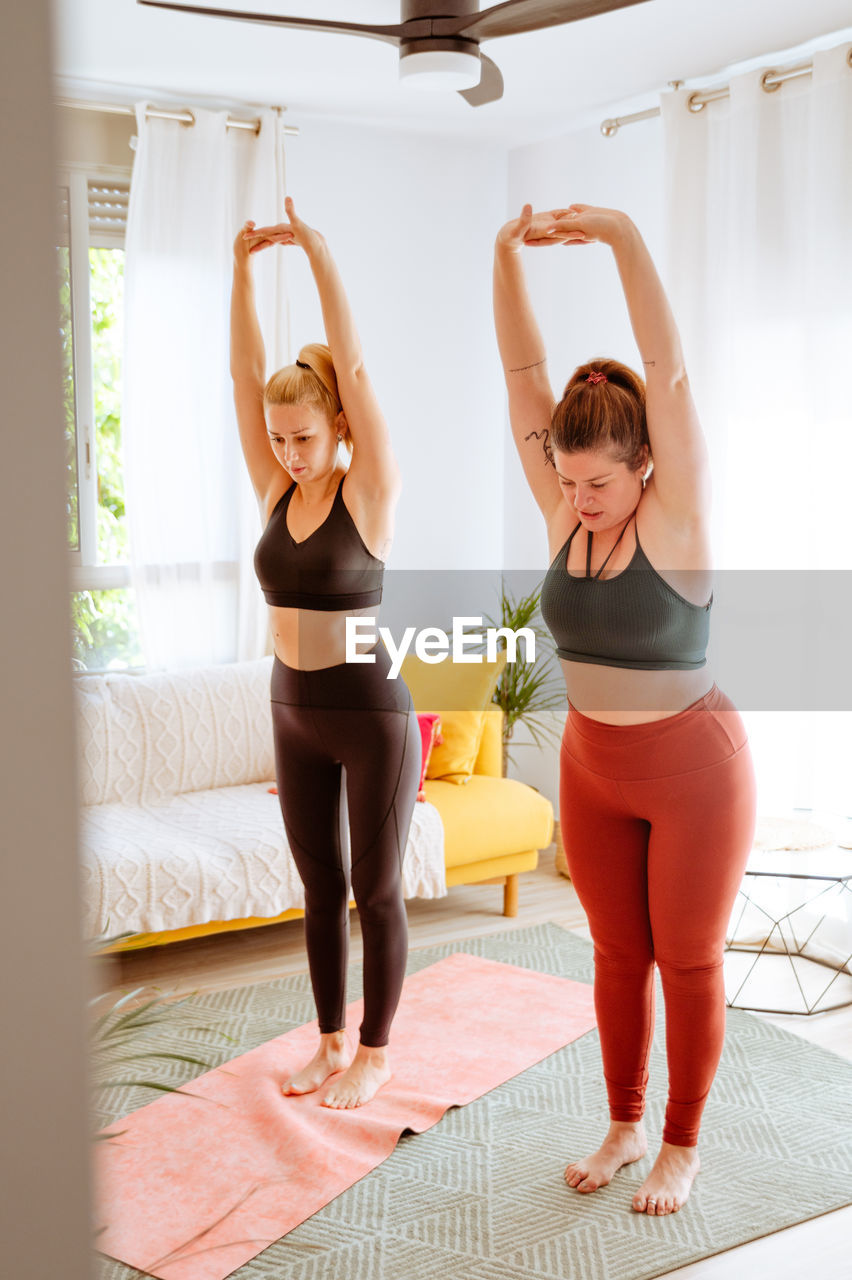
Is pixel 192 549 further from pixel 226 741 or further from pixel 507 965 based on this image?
pixel 507 965

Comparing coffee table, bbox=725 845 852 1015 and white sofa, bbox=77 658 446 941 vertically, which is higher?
white sofa, bbox=77 658 446 941

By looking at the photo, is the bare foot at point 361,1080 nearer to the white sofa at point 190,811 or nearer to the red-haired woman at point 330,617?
the red-haired woman at point 330,617

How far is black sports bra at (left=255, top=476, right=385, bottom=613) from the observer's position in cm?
226

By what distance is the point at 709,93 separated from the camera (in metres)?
3.49

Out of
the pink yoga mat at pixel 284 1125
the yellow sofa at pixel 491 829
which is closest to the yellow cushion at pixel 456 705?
the yellow sofa at pixel 491 829

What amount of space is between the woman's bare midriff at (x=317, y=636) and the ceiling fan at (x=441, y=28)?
102 cm

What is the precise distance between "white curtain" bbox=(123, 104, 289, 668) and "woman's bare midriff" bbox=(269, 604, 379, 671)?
1.65 metres

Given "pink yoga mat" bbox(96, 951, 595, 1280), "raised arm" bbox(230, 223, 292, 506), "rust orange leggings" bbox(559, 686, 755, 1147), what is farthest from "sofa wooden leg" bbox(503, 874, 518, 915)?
"raised arm" bbox(230, 223, 292, 506)

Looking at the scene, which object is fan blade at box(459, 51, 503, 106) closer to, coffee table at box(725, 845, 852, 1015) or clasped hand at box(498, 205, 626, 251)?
clasped hand at box(498, 205, 626, 251)

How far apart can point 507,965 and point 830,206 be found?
229 centimetres

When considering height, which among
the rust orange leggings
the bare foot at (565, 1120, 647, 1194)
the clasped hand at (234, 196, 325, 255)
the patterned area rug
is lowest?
the patterned area rug

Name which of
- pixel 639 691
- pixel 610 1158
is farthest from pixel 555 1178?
pixel 639 691

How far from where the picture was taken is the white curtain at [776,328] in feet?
10.4

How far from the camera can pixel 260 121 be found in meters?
3.88
